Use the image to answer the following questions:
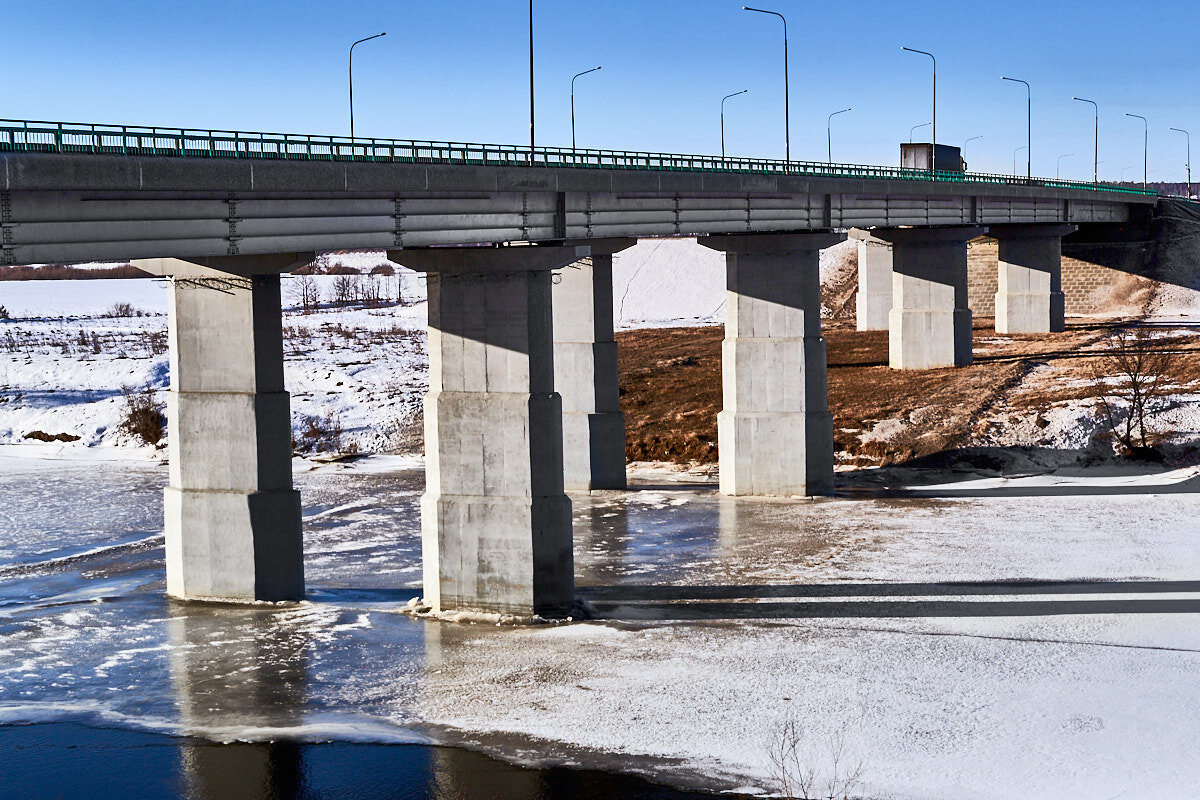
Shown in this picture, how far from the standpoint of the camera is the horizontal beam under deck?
69.7 feet

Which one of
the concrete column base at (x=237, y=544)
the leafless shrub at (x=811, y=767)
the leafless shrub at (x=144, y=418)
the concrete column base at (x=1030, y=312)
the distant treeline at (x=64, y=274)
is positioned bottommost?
the leafless shrub at (x=811, y=767)

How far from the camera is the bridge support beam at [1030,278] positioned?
78.5m

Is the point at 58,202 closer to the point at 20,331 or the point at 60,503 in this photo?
the point at 60,503

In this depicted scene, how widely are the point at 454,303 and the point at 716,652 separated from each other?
8.94m

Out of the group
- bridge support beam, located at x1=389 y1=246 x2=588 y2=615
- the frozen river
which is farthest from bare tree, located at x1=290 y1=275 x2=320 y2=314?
bridge support beam, located at x1=389 y1=246 x2=588 y2=615

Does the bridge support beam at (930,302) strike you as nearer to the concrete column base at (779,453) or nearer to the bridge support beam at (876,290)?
the concrete column base at (779,453)

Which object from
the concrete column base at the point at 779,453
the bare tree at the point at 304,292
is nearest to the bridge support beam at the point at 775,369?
the concrete column base at the point at 779,453

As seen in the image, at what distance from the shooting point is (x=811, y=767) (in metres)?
20.1

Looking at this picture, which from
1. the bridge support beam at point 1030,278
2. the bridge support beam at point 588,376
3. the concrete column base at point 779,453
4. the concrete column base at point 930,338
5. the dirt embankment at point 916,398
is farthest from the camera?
the bridge support beam at point 1030,278

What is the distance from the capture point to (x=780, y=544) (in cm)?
3634

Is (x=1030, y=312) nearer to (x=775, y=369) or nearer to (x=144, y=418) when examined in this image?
(x=775, y=369)

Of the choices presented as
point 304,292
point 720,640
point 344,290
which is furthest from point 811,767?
point 344,290

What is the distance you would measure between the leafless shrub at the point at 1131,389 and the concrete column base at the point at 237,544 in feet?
95.6

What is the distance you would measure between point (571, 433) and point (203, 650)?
19.7m
